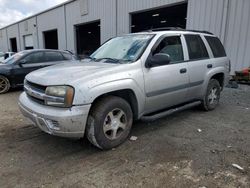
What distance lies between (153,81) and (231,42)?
271 inches

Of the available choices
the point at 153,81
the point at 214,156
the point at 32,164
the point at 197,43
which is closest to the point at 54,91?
the point at 32,164

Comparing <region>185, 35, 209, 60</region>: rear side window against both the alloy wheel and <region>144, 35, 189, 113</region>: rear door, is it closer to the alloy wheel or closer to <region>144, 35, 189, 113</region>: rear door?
<region>144, 35, 189, 113</region>: rear door

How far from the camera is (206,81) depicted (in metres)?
5.06

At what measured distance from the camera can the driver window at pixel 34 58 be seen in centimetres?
852

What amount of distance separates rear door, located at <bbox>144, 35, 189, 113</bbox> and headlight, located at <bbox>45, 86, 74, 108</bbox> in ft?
4.38

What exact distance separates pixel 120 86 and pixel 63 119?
0.96m

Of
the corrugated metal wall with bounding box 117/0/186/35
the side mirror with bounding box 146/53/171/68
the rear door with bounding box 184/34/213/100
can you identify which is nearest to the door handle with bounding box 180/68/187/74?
the rear door with bounding box 184/34/213/100

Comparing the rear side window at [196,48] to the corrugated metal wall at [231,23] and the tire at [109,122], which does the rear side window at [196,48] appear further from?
the corrugated metal wall at [231,23]

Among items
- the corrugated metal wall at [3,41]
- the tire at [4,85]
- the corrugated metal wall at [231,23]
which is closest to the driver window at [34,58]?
the tire at [4,85]

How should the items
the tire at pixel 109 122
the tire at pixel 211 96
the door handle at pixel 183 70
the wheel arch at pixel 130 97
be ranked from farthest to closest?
the tire at pixel 211 96 < the door handle at pixel 183 70 < the wheel arch at pixel 130 97 < the tire at pixel 109 122

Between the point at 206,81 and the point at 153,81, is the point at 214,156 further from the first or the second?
the point at 206,81

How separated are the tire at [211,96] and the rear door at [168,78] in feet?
3.19

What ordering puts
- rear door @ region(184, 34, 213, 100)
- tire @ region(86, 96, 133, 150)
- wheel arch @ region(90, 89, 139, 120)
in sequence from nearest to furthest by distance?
tire @ region(86, 96, 133, 150), wheel arch @ region(90, 89, 139, 120), rear door @ region(184, 34, 213, 100)

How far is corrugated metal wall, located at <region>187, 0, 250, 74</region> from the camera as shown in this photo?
28.7 feet
